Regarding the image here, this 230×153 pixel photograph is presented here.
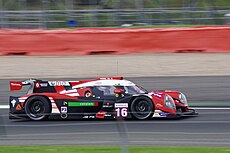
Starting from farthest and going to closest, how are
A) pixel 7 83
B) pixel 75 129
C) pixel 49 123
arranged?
pixel 7 83 < pixel 49 123 < pixel 75 129

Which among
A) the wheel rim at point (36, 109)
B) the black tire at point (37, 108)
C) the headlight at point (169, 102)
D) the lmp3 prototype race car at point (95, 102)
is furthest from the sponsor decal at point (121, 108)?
the wheel rim at point (36, 109)

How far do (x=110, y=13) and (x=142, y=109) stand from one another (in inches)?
520

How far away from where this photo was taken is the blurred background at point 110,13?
24.4 m

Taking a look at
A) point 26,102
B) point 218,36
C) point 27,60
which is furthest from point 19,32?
point 26,102

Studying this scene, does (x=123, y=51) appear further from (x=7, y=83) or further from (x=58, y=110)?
(x=58, y=110)

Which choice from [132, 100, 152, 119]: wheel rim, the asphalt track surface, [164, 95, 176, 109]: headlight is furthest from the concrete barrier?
[132, 100, 152, 119]: wheel rim

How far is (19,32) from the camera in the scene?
21.9m

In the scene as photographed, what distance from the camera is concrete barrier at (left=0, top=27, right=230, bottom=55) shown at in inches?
827

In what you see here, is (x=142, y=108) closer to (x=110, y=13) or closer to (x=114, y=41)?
(x=114, y=41)

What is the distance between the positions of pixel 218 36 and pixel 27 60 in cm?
631

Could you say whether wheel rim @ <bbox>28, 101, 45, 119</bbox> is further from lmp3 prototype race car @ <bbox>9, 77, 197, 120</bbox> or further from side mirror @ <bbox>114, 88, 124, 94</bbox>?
side mirror @ <bbox>114, 88, 124, 94</bbox>

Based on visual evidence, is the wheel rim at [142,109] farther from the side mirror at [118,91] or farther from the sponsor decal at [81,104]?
the sponsor decal at [81,104]

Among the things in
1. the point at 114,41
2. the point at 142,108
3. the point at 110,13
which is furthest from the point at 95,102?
the point at 110,13

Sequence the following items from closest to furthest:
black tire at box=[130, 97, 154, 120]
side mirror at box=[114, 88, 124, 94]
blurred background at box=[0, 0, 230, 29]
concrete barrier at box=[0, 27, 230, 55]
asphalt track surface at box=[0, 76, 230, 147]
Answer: asphalt track surface at box=[0, 76, 230, 147] < black tire at box=[130, 97, 154, 120] < side mirror at box=[114, 88, 124, 94] < concrete barrier at box=[0, 27, 230, 55] < blurred background at box=[0, 0, 230, 29]
